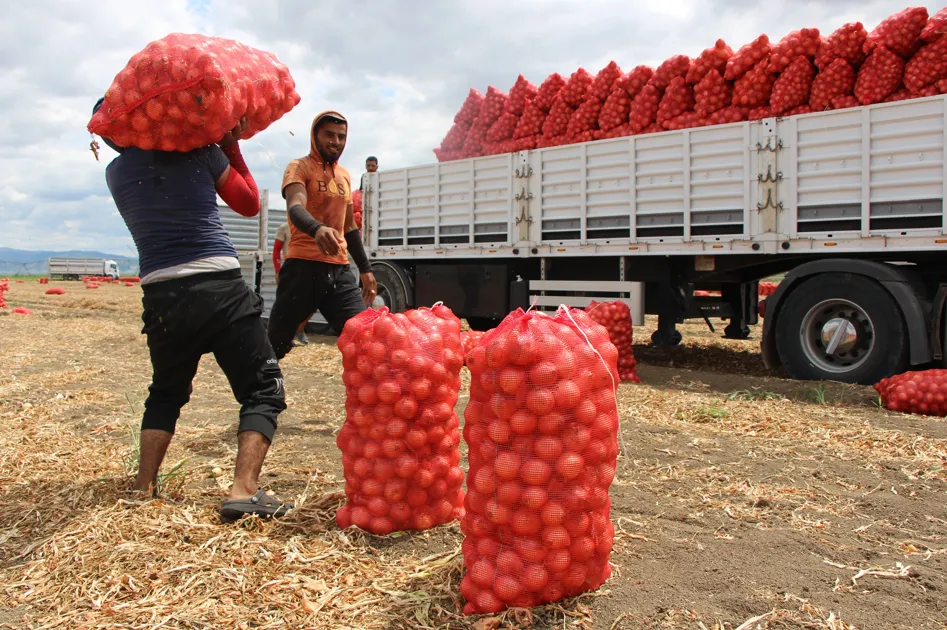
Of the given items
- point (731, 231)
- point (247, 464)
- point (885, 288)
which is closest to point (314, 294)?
point (247, 464)

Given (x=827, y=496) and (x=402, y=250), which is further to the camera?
(x=402, y=250)

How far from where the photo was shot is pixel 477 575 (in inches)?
86.7

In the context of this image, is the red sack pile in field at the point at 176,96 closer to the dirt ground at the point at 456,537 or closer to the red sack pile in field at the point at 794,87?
the dirt ground at the point at 456,537

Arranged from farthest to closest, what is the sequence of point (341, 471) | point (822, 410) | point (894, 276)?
1. point (894, 276)
2. point (822, 410)
3. point (341, 471)

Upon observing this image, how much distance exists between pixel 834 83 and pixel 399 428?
662 cm

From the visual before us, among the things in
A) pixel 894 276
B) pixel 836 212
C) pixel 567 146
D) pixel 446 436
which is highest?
pixel 567 146

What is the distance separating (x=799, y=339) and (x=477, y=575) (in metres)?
5.66

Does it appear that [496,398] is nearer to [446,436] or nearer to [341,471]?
[446,436]

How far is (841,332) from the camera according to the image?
6676 mm

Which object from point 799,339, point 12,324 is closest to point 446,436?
point 799,339

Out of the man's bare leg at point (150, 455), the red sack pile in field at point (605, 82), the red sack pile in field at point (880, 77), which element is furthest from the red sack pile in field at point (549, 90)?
the man's bare leg at point (150, 455)

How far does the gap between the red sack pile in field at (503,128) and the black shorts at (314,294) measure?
604 centimetres

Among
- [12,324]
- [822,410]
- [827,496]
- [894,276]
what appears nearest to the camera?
[827,496]

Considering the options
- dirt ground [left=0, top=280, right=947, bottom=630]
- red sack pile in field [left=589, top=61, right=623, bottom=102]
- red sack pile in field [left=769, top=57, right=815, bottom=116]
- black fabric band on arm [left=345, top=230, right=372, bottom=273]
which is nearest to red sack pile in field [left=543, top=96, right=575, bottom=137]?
red sack pile in field [left=589, top=61, right=623, bottom=102]
